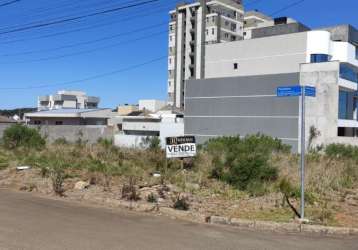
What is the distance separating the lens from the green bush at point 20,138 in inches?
1012

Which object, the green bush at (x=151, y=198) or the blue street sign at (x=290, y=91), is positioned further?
the green bush at (x=151, y=198)

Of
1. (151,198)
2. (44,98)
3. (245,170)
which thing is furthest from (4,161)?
(44,98)

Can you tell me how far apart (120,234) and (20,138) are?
2044 centimetres

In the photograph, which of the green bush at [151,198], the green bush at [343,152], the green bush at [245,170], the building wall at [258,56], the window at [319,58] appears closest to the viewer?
the green bush at [151,198]

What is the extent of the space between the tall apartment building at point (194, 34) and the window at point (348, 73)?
52.4m

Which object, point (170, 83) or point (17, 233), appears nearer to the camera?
point (17, 233)

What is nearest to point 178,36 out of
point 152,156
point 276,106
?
point 276,106

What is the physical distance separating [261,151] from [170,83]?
10347 cm

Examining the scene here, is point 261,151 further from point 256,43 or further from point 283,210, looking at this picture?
point 256,43

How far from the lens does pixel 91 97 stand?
162 meters

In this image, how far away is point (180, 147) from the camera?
1533 cm

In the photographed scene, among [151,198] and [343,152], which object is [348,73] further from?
[151,198]

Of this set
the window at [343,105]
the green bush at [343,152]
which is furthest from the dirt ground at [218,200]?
the window at [343,105]

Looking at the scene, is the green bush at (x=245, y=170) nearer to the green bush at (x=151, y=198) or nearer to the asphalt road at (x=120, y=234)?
the green bush at (x=151, y=198)
